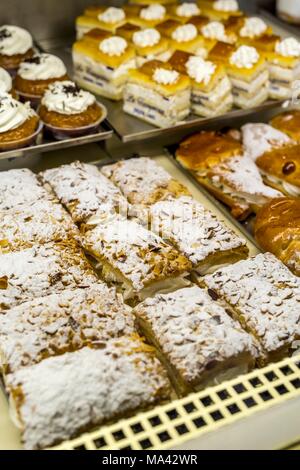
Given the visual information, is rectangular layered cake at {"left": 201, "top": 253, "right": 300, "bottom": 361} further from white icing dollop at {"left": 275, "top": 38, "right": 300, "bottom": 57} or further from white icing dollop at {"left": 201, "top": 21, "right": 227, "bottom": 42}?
white icing dollop at {"left": 201, "top": 21, "right": 227, "bottom": 42}

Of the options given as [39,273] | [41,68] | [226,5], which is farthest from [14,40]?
[39,273]

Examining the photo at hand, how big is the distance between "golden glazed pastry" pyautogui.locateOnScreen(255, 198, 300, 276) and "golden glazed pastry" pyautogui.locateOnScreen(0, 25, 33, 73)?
6.01 feet

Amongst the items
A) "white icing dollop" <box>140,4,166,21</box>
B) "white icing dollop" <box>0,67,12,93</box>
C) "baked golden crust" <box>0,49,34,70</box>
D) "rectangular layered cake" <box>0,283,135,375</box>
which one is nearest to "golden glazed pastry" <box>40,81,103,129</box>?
"white icing dollop" <box>0,67,12,93</box>

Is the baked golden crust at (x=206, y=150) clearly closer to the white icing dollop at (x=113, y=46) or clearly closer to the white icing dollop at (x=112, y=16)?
the white icing dollop at (x=113, y=46)

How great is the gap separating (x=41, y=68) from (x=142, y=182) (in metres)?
1.07

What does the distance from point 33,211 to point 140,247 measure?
0.55 metres

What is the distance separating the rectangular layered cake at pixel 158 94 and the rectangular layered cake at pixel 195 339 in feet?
4.85

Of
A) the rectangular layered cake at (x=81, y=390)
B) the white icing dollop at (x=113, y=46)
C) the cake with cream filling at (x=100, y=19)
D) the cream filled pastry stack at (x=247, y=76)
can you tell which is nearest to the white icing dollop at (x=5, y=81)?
the white icing dollop at (x=113, y=46)

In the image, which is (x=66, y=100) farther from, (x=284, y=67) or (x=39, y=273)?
(x=284, y=67)

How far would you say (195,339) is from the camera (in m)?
2.10

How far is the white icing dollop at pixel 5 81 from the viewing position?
10.8 ft

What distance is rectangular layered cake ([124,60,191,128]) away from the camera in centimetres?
341

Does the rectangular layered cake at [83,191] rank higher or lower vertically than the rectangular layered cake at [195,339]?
lower
